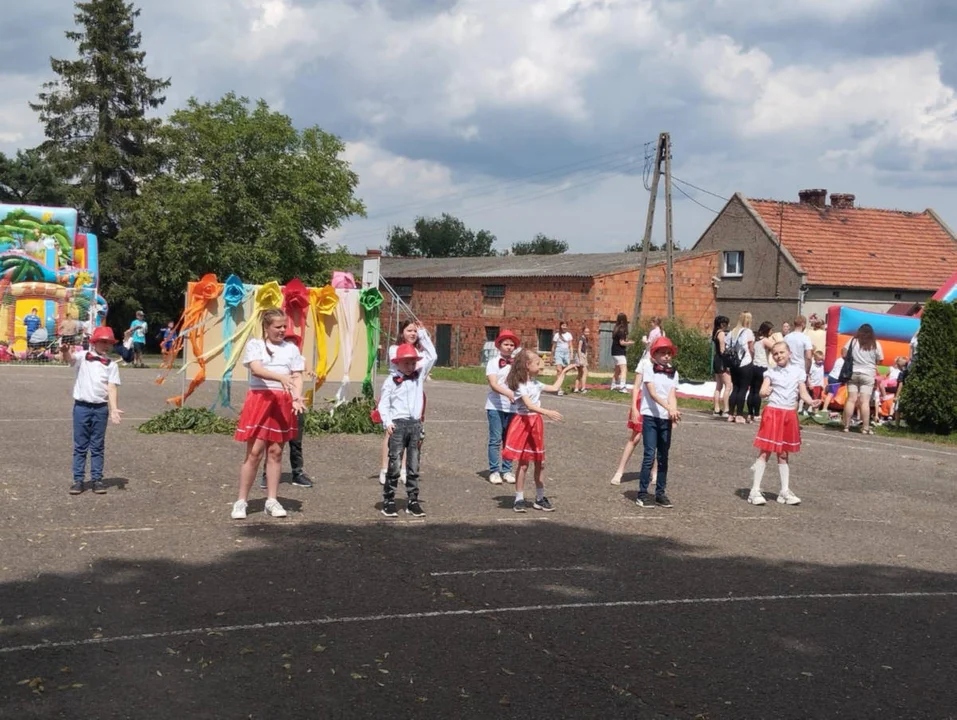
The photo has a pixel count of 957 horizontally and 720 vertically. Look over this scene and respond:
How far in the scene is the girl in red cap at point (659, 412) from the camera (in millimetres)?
11273

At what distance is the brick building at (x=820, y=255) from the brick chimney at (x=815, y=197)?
0.15ft

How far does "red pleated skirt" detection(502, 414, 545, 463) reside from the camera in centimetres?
1053

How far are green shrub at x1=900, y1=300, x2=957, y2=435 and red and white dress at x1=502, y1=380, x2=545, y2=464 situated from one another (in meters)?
11.1

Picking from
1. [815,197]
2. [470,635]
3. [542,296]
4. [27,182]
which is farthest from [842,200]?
[470,635]

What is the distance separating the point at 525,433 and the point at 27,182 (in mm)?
54283

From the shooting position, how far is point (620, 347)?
2447 centimetres

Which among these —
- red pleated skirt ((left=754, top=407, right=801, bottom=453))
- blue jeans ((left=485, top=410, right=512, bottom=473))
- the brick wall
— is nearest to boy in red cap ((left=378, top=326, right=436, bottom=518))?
blue jeans ((left=485, top=410, right=512, bottom=473))

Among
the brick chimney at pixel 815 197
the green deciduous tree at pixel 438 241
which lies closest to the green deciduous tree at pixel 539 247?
the green deciduous tree at pixel 438 241

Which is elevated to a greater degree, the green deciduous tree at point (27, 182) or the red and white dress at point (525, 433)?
the green deciduous tree at point (27, 182)

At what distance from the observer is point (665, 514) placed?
35.9ft

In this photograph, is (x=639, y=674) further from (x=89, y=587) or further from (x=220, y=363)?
(x=220, y=363)

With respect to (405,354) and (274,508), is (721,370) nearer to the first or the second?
(405,354)

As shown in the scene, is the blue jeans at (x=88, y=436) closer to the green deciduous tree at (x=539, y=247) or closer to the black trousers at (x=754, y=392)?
the black trousers at (x=754, y=392)

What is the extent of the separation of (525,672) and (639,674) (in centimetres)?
57
